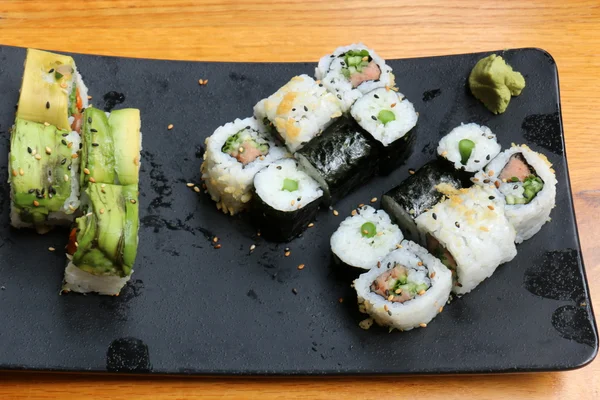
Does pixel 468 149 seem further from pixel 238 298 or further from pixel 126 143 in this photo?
pixel 126 143

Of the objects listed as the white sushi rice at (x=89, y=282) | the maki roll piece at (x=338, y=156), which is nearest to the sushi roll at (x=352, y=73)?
the maki roll piece at (x=338, y=156)

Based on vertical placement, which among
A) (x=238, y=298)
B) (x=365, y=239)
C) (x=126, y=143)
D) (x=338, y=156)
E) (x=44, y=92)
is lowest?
(x=238, y=298)

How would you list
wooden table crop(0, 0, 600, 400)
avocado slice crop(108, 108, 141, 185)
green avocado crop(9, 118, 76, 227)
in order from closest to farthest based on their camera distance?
1. green avocado crop(9, 118, 76, 227)
2. avocado slice crop(108, 108, 141, 185)
3. wooden table crop(0, 0, 600, 400)

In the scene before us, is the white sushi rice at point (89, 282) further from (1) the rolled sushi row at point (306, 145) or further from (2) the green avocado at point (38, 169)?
(1) the rolled sushi row at point (306, 145)

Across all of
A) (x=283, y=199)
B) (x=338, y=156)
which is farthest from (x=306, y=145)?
(x=283, y=199)

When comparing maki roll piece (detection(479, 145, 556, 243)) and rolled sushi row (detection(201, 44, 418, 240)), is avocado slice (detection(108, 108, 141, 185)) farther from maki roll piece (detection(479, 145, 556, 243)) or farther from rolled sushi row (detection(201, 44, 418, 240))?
maki roll piece (detection(479, 145, 556, 243))

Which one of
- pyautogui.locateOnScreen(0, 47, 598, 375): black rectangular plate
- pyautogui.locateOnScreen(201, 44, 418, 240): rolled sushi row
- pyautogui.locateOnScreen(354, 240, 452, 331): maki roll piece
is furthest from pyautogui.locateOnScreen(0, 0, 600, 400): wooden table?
pyautogui.locateOnScreen(354, 240, 452, 331): maki roll piece

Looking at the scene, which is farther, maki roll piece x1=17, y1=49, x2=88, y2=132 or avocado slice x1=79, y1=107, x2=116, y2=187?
maki roll piece x1=17, y1=49, x2=88, y2=132
